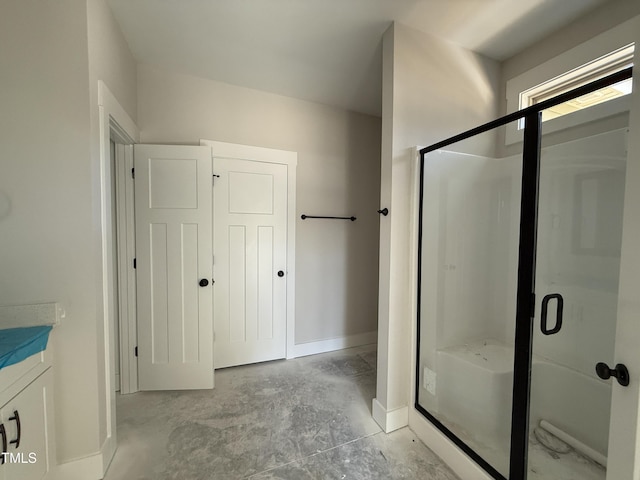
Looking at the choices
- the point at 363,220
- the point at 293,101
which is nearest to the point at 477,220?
the point at 363,220

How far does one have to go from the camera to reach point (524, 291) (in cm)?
123

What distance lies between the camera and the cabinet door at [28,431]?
971mm

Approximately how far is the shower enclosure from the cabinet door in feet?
→ 6.59

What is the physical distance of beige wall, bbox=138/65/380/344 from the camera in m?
2.23

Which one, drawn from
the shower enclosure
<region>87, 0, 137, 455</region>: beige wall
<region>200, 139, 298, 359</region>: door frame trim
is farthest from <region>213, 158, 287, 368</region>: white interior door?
the shower enclosure

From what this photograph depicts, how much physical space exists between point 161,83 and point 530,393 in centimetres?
327

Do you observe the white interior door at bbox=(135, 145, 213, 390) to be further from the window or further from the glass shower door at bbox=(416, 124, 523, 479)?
the window

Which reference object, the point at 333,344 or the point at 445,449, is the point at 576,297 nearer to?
the point at 445,449

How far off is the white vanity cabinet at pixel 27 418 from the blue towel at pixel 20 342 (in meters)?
0.04

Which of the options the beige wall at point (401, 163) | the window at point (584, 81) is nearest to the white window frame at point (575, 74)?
the window at point (584, 81)

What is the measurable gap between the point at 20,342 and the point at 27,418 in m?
0.32

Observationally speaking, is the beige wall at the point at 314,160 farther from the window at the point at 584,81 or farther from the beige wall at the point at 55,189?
the window at the point at 584,81

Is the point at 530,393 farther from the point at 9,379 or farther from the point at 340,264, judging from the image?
the point at 9,379

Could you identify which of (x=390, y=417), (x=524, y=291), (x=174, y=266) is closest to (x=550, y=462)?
(x=390, y=417)
